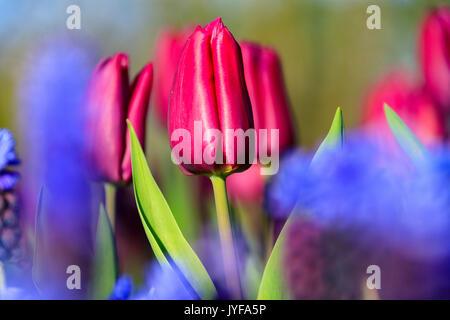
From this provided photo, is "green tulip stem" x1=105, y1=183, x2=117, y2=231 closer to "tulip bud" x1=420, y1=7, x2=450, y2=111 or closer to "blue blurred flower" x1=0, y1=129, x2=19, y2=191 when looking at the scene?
"blue blurred flower" x1=0, y1=129, x2=19, y2=191

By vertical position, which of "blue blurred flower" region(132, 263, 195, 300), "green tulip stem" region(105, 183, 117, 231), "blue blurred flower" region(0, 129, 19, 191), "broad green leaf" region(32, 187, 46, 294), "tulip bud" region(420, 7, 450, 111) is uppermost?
"tulip bud" region(420, 7, 450, 111)

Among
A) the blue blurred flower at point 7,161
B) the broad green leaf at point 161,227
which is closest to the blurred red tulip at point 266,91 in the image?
the broad green leaf at point 161,227

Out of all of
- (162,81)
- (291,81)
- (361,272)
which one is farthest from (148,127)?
(361,272)

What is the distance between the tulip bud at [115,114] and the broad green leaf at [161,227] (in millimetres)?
14

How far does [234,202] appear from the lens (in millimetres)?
592

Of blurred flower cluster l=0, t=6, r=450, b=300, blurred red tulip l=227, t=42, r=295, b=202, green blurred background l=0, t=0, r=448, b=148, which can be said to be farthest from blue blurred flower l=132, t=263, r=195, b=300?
green blurred background l=0, t=0, r=448, b=148

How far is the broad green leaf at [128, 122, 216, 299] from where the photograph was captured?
0.56 m

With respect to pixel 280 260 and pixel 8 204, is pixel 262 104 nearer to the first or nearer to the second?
pixel 280 260

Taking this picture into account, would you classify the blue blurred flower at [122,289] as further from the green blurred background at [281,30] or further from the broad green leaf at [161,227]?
the green blurred background at [281,30]

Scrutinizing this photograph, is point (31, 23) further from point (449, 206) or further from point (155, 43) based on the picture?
point (449, 206)

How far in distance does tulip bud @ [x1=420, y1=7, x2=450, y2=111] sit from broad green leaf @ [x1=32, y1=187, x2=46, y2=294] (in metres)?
0.40

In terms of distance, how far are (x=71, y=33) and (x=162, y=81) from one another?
0.45 ft

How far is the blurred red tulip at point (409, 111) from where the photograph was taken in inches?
22.9

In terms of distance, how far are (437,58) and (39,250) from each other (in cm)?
44
